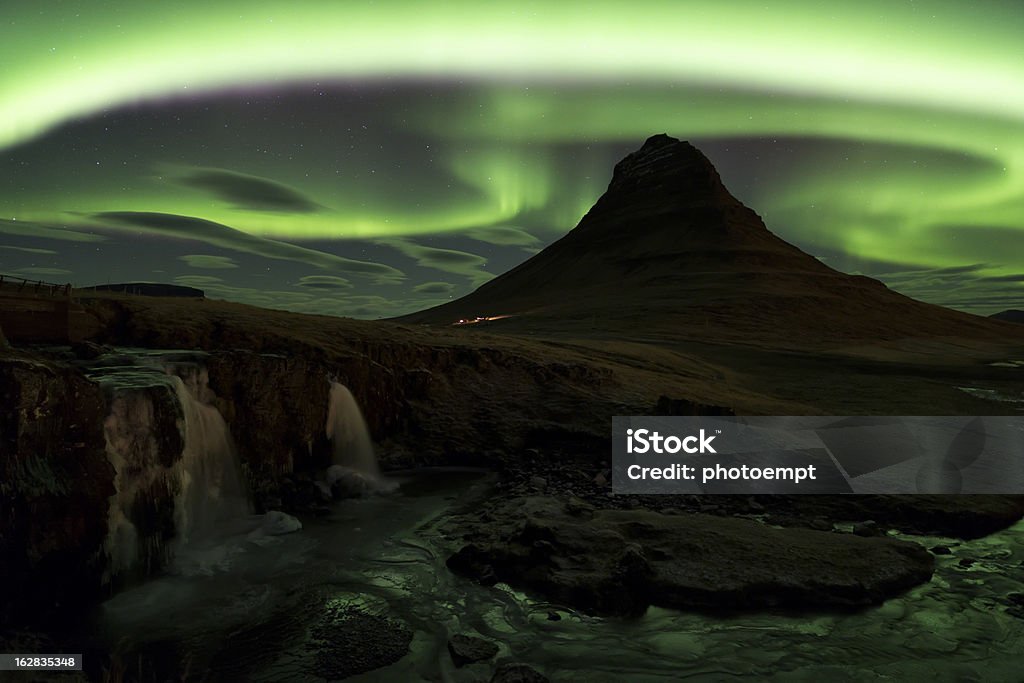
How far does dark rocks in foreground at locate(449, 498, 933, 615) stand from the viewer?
8.95 metres

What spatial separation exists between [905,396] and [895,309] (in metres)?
84.2

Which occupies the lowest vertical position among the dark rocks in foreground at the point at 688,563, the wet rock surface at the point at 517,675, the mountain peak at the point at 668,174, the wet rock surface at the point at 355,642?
the wet rock surface at the point at 355,642

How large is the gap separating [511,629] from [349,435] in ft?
28.8

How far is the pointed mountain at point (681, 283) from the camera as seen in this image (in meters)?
78.1

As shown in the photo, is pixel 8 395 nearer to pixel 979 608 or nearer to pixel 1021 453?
pixel 979 608

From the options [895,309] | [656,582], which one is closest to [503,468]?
[656,582]

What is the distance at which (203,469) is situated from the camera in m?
12.1

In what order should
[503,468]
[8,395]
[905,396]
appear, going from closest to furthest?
[8,395] → [503,468] → [905,396]

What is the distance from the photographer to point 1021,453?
52.9 ft

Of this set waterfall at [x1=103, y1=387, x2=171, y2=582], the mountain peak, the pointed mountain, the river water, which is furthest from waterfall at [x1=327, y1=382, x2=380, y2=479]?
the mountain peak

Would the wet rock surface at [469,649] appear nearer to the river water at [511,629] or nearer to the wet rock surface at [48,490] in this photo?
the river water at [511,629]

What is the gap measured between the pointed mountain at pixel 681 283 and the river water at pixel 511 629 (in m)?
53.1

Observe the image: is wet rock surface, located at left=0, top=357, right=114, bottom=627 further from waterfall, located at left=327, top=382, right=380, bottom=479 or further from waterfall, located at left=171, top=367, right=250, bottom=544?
waterfall, located at left=327, top=382, right=380, bottom=479

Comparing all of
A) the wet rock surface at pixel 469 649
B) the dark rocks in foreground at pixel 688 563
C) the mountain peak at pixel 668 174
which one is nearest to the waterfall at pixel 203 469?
the dark rocks in foreground at pixel 688 563
